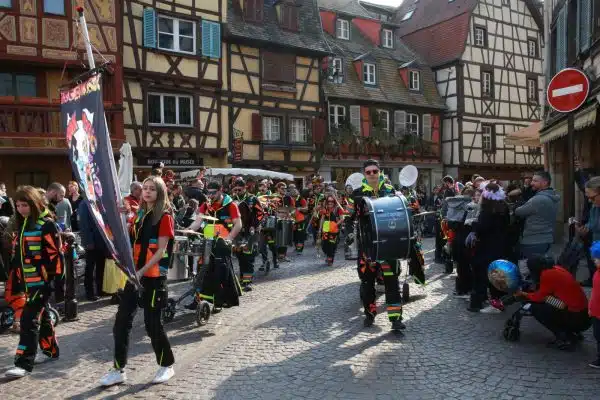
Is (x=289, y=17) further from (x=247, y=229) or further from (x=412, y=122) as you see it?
(x=247, y=229)

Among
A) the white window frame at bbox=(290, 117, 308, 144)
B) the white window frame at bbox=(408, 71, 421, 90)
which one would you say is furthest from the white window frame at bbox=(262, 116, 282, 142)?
the white window frame at bbox=(408, 71, 421, 90)

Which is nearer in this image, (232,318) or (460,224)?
(232,318)

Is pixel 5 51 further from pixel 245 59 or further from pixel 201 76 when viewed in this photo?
pixel 245 59

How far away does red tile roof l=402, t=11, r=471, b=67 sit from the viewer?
31.8 meters

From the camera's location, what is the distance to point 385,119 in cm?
3000

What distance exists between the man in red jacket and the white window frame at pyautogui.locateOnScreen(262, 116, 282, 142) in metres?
19.5

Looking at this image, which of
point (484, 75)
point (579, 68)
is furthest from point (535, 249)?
point (484, 75)

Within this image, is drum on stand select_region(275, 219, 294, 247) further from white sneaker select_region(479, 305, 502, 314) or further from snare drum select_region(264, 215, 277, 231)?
white sneaker select_region(479, 305, 502, 314)

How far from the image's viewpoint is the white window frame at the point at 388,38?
1293 inches

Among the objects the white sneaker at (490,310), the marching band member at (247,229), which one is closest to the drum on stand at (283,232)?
the marching band member at (247,229)

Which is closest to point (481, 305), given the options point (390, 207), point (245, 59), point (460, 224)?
point (460, 224)

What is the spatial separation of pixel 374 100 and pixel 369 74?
6.13ft

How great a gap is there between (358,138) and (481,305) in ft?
69.6

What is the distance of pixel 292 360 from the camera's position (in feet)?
18.0
